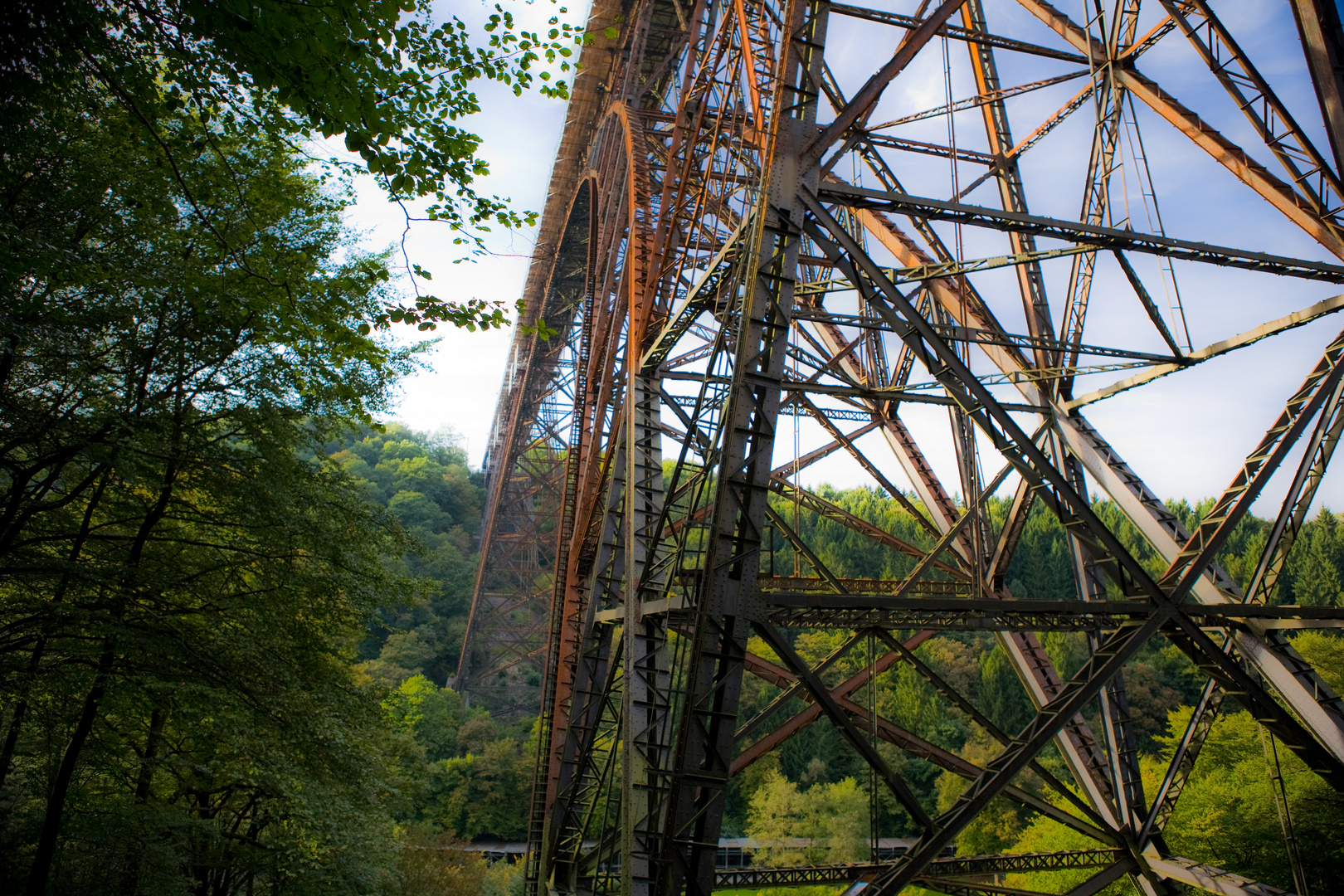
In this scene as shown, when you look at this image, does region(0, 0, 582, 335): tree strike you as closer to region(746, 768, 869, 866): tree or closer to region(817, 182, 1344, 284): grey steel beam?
region(817, 182, 1344, 284): grey steel beam

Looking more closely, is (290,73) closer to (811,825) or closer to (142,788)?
(142,788)

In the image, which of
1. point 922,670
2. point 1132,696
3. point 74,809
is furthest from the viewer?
point 1132,696

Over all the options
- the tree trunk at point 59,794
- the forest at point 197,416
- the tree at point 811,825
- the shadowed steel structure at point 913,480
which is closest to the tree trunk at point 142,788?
the forest at point 197,416

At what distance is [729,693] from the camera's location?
18.7 feet

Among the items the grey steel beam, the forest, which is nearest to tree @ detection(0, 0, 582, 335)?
the forest

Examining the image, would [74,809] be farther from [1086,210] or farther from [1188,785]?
[1188,785]

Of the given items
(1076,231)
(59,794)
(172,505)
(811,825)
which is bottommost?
(811,825)

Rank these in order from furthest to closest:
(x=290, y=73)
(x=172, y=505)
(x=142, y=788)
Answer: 1. (x=142, y=788)
2. (x=172, y=505)
3. (x=290, y=73)

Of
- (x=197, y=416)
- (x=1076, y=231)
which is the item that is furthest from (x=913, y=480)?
(x=197, y=416)

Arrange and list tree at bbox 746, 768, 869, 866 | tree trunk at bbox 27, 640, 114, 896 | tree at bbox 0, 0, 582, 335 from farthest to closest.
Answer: tree at bbox 746, 768, 869, 866, tree trunk at bbox 27, 640, 114, 896, tree at bbox 0, 0, 582, 335

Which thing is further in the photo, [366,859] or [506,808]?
[506,808]

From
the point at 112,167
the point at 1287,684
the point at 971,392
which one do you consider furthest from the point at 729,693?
the point at 112,167

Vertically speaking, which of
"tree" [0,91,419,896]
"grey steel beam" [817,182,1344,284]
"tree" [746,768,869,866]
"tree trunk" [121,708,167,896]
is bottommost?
"tree" [746,768,869,866]

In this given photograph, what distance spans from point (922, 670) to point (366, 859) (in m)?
7.15
